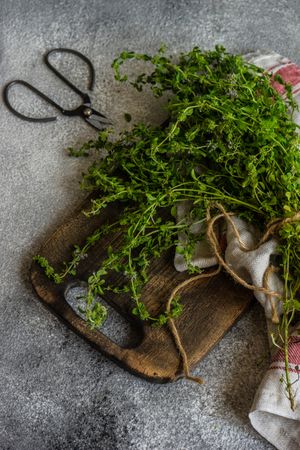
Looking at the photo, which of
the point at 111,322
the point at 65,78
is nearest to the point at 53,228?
the point at 111,322

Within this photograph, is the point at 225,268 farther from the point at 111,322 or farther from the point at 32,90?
the point at 32,90

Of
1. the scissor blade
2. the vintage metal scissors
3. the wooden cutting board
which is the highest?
the vintage metal scissors

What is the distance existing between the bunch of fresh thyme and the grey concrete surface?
0.10m

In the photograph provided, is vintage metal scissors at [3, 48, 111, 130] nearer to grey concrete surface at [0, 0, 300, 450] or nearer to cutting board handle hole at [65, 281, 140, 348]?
grey concrete surface at [0, 0, 300, 450]

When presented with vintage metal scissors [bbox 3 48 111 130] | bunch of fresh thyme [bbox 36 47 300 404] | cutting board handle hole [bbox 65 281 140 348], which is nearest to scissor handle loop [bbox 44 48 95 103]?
vintage metal scissors [bbox 3 48 111 130]

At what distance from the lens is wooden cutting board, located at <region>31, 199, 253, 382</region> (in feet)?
3.78

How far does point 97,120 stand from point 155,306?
39cm

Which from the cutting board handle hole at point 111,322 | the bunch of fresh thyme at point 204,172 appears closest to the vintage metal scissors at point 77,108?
the bunch of fresh thyme at point 204,172

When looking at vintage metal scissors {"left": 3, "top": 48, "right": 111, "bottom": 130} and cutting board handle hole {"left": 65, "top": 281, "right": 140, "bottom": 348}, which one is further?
vintage metal scissors {"left": 3, "top": 48, "right": 111, "bottom": 130}

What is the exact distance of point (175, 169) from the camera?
1.18m

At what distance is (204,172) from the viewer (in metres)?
1.21

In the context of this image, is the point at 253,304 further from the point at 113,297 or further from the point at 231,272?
the point at 113,297

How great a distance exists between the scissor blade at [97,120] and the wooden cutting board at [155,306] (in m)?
0.22

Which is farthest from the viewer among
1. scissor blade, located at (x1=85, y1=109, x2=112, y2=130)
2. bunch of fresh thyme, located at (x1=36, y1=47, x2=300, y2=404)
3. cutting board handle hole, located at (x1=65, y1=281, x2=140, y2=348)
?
scissor blade, located at (x1=85, y1=109, x2=112, y2=130)
